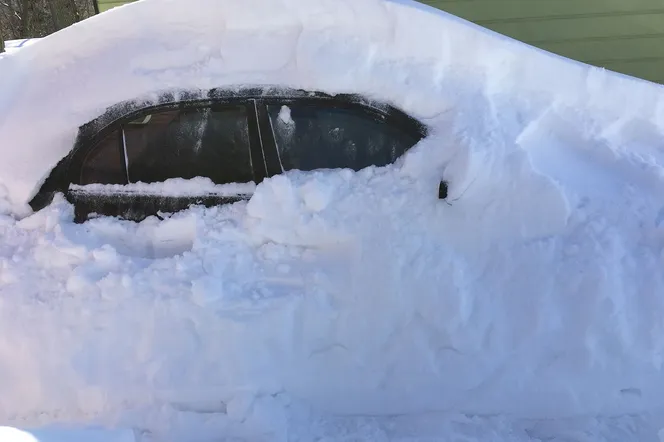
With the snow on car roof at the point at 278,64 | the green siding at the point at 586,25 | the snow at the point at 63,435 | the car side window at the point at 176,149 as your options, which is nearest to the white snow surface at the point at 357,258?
the snow on car roof at the point at 278,64

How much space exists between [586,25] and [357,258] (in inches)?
172

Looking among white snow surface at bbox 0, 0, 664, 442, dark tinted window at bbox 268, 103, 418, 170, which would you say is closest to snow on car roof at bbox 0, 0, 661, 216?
white snow surface at bbox 0, 0, 664, 442

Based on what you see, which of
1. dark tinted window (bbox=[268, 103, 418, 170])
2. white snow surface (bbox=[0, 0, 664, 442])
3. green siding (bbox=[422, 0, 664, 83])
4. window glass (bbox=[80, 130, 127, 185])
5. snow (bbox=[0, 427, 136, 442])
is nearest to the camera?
snow (bbox=[0, 427, 136, 442])

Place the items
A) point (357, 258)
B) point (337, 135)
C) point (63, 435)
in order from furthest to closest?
1. point (337, 135)
2. point (357, 258)
3. point (63, 435)

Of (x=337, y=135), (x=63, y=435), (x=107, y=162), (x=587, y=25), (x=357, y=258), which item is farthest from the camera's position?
(x=587, y=25)

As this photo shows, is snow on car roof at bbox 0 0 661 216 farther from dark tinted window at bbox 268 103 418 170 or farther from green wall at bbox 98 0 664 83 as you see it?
green wall at bbox 98 0 664 83

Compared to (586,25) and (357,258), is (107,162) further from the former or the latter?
(586,25)

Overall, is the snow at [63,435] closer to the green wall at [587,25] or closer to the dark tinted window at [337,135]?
the dark tinted window at [337,135]

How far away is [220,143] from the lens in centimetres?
307

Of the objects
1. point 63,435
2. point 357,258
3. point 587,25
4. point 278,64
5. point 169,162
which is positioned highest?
point 278,64

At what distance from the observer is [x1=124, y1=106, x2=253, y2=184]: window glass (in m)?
3.06

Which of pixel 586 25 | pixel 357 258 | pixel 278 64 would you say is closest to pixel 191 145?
pixel 278 64

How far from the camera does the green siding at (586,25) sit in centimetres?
574

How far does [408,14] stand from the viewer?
10.3 feet
